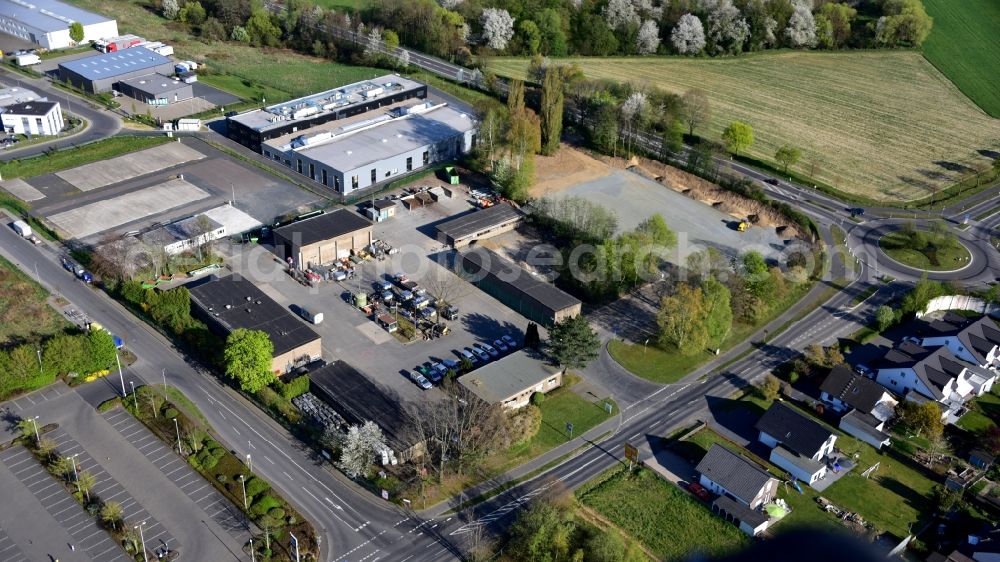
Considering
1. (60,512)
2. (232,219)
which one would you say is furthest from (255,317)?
(60,512)

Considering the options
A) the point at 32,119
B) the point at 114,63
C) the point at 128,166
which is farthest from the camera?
the point at 114,63

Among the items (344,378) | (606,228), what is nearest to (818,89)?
(606,228)

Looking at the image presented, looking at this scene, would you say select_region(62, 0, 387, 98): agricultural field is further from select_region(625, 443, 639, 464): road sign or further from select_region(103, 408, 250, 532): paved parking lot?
select_region(625, 443, 639, 464): road sign

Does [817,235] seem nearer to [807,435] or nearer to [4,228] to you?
[807,435]

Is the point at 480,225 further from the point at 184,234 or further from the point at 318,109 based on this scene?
the point at 318,109

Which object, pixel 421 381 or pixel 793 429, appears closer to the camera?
pixel 793 429

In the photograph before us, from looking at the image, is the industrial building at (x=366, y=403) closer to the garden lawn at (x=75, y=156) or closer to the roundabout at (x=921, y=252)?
the garden lawn at (x=75, y=156)
